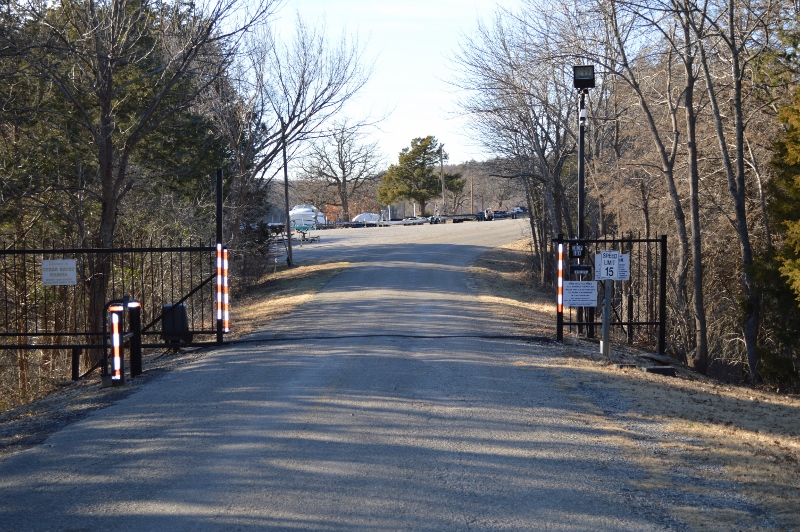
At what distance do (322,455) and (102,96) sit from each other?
947cm

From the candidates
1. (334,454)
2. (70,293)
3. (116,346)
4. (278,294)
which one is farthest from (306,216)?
(334,454)

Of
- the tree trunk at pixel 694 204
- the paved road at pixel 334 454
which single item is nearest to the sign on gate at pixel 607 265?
the paved road at pixel 334 454

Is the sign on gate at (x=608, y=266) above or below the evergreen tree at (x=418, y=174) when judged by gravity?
below

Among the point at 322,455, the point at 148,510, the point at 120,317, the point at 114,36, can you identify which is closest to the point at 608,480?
the point at 322,455

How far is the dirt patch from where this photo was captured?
5.58m

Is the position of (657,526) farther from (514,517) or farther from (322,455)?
(322,455)

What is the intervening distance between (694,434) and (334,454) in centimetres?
370

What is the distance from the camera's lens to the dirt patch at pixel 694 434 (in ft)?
18.3

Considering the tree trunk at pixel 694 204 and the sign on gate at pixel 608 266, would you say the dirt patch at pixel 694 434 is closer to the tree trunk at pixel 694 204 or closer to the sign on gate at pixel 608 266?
the sign on gate at pixel 608 266

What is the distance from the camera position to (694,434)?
748cm

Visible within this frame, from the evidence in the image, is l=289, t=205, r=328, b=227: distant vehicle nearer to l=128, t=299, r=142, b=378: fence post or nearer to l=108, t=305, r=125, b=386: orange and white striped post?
l=128, t=299, r=142, b=378: fence post

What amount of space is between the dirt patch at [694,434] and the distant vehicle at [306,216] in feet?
193

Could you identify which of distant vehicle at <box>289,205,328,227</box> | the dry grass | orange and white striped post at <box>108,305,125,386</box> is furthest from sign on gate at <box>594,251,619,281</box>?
distant vehicle at <box>289,205,328,227</box>

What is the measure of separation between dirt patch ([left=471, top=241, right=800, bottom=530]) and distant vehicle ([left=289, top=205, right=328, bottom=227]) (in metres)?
58.9
